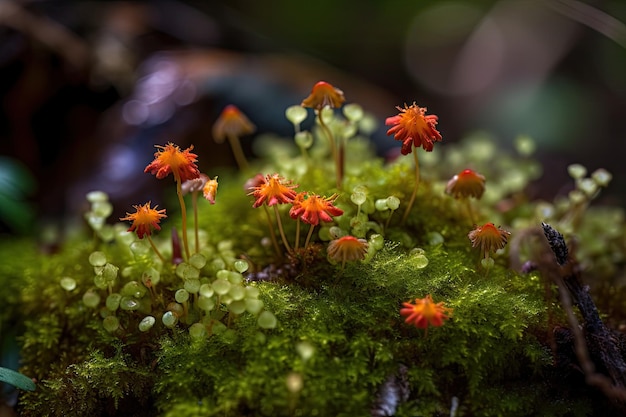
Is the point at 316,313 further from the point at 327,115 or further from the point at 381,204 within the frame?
the point at 327,115

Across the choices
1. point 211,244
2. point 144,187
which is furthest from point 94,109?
point 211,244

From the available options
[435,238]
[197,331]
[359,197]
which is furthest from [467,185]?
[197,331]

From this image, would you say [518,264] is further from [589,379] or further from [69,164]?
[69,164]

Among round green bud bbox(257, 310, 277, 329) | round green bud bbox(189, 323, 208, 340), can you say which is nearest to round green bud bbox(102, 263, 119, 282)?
round green bud bbox(189, 323, 208, 340)

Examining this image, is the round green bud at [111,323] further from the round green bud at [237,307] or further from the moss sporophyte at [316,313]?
the round green bud at [237,307]

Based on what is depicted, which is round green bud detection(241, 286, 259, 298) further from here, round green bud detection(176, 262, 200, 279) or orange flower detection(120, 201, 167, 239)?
orange flower detection(120, 201, 167, 239)
